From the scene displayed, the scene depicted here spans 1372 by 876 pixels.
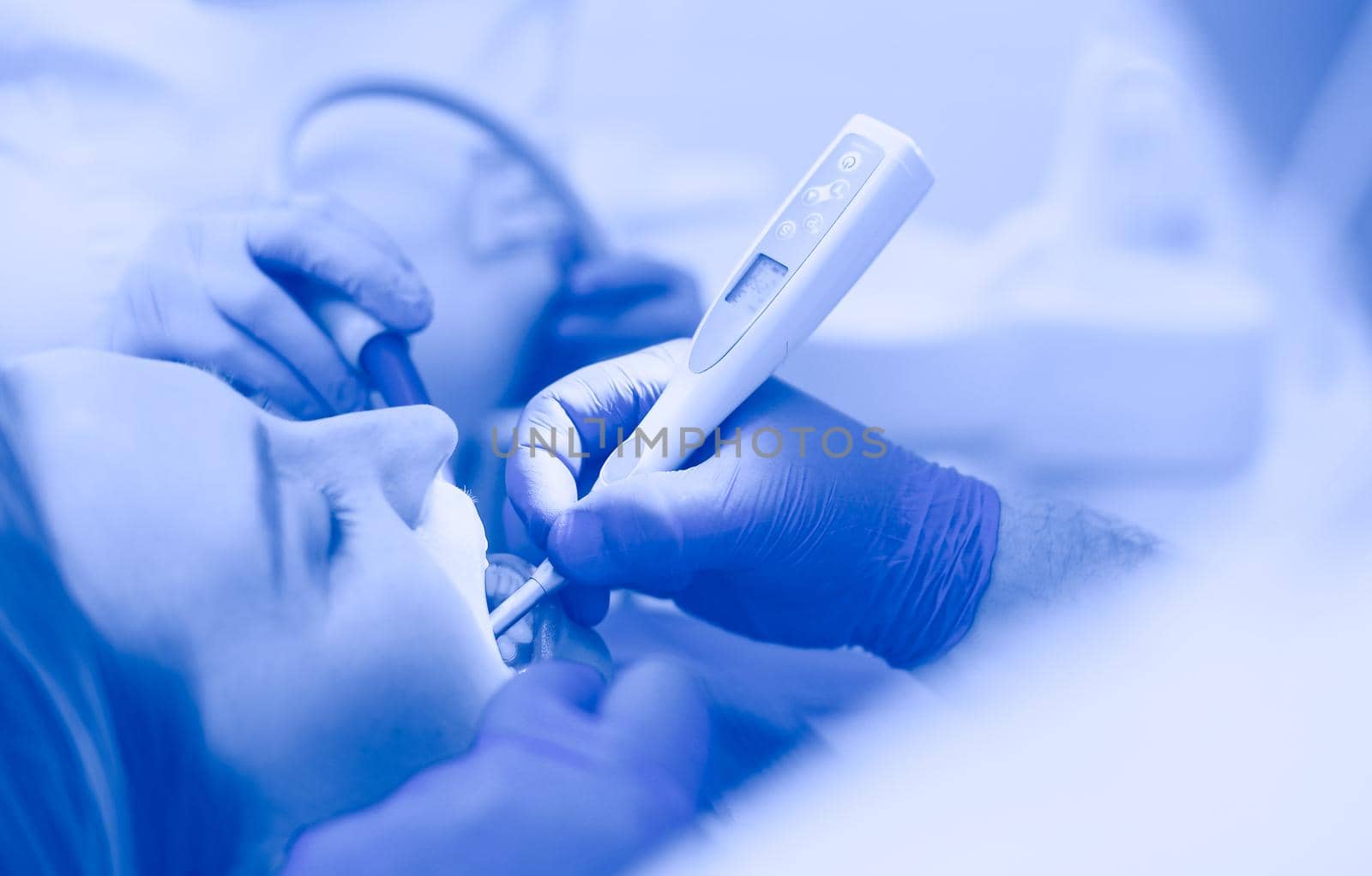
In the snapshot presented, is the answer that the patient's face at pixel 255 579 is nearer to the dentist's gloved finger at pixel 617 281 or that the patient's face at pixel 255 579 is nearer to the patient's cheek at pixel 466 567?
the patient's cheek at pixel 466 567

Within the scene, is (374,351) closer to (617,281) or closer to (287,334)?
(287,334)

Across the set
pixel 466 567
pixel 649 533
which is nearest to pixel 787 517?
pixel 649 533

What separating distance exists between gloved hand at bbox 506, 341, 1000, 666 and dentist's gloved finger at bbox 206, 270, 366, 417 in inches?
4.2

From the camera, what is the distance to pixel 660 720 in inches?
17.0

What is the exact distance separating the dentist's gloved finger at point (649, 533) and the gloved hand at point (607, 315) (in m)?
0.15

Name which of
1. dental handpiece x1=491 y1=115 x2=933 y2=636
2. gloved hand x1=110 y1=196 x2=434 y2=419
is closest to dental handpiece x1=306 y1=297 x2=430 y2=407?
gloved hand x1=110 y1=196 x2=434 y2=419

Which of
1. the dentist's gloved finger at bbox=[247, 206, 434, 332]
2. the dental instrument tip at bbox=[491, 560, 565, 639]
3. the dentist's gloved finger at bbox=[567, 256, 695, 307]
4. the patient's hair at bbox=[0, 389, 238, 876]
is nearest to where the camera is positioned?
the patient's hair at bbox=[0, 389, 238, 876]

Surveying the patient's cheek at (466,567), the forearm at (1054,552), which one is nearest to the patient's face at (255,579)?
the patient's cheek at (466,567)

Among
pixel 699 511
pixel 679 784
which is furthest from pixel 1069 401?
pixel 679 784

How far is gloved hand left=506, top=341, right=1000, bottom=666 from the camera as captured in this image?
554 millimetres

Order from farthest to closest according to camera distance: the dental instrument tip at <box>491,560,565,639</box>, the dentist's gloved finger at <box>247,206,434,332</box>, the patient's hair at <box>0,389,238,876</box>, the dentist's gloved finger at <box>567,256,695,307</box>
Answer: the dentist's gloved finger at <box>567,256,695,307</box> → the dentist's gloved finger at <box>247,206,434,332</box> → the dental instrument tip at <box>491,560,565,639</box> → the patient's hair at <box>0,389,238,876</box>

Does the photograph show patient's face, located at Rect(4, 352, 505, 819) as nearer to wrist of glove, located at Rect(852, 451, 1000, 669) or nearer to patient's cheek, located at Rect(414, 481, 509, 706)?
patient's cheek, located at Rect(414, 481, 509, 706)

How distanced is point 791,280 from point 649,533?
6.4 inches

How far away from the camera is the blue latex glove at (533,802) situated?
0.36 meters
